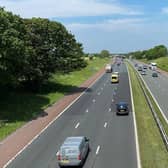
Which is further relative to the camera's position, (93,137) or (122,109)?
(122,109)

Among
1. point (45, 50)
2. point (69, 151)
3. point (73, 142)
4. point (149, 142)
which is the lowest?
point (149, 142)

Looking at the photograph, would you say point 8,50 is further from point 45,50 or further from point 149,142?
point 45,50

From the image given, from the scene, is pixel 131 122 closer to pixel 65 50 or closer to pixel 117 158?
pixel 117 158

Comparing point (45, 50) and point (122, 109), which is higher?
point (45, 50)

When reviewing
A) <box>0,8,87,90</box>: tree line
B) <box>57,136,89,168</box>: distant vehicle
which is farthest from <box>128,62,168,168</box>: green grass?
<box>0,8,87,90</box>: tree line

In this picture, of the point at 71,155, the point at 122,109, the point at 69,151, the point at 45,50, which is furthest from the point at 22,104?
the point at 71,155

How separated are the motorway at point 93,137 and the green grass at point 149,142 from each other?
2.29 ft

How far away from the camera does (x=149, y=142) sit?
34.7 meters

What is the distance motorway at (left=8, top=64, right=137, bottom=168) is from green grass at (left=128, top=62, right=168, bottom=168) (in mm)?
697

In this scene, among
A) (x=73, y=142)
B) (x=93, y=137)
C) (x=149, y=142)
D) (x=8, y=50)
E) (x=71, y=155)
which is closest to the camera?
(x=71, y=155)

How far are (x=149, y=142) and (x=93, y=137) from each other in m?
5.13

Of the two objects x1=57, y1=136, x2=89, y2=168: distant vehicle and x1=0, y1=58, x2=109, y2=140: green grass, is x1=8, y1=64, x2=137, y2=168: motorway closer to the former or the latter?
x1=57, y1=136, x2=89, y2=168: distant vehicle

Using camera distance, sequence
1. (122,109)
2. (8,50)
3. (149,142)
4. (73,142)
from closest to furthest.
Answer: (73,142) < (149,142) < (122,109) < (8,50)

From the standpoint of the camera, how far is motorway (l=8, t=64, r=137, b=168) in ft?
96.7
